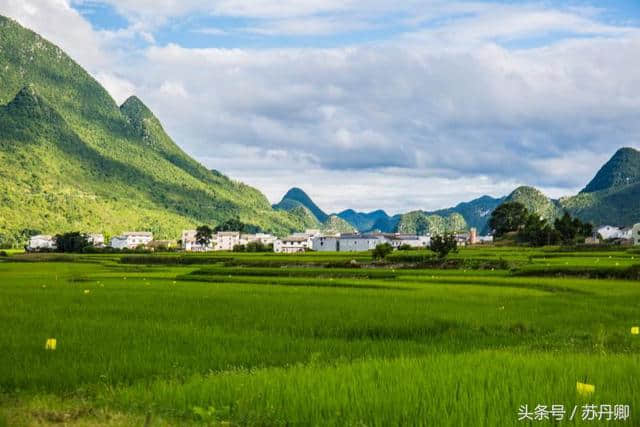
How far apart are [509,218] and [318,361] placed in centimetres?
12507

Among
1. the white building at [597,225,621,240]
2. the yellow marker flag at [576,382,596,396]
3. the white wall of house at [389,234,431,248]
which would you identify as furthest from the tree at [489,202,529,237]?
the yellow marker flag at [576,382,596,396]

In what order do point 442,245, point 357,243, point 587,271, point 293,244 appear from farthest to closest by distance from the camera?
point 293,244
point 357,243
point 442,245
point 587,271

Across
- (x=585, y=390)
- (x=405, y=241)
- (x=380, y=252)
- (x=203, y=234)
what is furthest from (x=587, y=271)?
(x=203, y=234)

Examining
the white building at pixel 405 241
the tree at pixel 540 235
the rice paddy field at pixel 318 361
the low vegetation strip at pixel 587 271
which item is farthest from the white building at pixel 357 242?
the rice paddy field at pixel 318 361

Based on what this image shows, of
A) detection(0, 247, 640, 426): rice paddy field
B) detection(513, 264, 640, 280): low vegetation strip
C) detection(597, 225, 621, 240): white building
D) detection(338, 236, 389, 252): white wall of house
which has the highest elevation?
detection(597, 225, 621, 240): white building

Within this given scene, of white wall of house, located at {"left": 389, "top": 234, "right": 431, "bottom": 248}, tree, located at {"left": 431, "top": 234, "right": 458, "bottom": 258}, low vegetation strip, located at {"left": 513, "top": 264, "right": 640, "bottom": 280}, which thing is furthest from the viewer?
white wall of house, located at {"left": 389, "top": 234, "right": 431, "bottom": 248}

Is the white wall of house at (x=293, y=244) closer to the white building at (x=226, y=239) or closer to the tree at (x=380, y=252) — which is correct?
the white building at (x=226, y=239)

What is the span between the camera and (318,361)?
10430mm

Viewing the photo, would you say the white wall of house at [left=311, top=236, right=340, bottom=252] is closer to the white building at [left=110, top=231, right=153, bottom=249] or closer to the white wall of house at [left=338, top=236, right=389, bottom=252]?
the white wall of house at [left=338, top=236, right=389, bottom=252]

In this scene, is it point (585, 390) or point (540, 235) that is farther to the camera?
point (540, 235)

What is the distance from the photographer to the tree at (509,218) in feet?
420

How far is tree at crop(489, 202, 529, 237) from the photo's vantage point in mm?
128125

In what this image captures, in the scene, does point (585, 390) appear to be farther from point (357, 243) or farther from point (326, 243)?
point (326, 243)

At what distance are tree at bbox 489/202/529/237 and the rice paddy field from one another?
360ft
